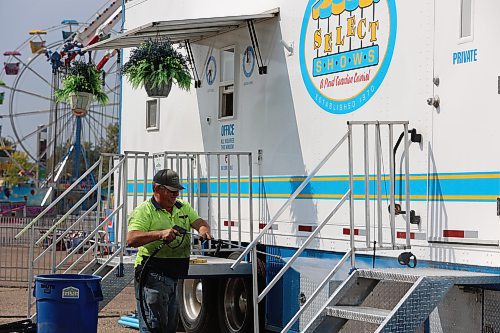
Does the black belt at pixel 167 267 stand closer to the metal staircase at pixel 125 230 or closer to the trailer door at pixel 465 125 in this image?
the metal staircase at pixel 125 230

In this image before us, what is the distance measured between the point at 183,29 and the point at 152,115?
7.67ft

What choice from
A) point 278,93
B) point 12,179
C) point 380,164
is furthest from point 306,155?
point 12,179

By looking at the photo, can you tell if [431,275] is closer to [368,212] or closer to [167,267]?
[368,212]

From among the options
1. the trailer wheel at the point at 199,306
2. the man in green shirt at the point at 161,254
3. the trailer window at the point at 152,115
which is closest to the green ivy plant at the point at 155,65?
the trailer window at the point at 152,115

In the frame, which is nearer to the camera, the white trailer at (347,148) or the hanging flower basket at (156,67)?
the white trailer at (347,148)

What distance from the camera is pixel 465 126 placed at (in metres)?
6.52

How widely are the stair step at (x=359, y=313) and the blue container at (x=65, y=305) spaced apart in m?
2.49

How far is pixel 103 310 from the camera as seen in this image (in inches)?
512

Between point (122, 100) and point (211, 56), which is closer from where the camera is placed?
point (211, 56)

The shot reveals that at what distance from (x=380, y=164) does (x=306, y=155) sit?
143 centimetres

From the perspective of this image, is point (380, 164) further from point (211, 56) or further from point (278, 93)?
point (211, 56)

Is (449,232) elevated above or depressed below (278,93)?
below

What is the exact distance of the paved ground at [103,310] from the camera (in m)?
11.4

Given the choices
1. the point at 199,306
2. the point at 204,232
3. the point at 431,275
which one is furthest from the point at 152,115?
the point at 431,275
